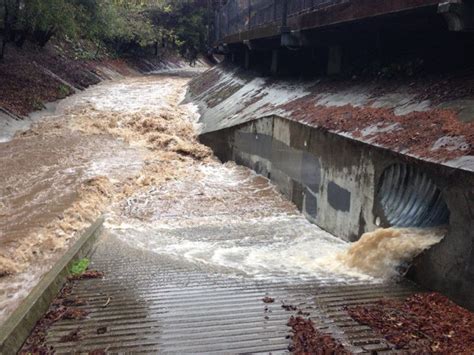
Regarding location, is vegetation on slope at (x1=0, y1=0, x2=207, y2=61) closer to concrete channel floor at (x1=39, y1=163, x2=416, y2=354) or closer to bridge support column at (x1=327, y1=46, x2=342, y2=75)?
bridge support column at (x1=327, y1=46, x2=342, y2=75)

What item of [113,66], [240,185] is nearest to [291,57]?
[240,185]

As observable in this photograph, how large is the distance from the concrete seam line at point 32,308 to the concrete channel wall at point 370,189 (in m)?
4.28

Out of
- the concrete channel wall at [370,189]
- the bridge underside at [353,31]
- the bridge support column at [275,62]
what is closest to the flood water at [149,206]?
the concrete channel wall at [370,189]

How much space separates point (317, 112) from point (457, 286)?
579 cm

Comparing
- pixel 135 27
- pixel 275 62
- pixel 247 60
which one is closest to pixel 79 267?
pixel 275 62

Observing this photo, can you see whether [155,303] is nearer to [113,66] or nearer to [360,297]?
[360,297]

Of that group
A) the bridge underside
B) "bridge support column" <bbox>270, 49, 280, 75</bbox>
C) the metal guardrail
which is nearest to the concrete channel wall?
the bridge underside

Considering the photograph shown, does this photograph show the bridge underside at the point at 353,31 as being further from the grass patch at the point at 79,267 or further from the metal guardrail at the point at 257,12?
the grass patch at the point at 79,267

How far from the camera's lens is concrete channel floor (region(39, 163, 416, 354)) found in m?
4.09

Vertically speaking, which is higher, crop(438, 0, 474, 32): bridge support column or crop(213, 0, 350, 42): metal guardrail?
crop(213, 0, 350, 42): metal guardrail

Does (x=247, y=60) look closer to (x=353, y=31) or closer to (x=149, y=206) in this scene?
(x=353, y=31)

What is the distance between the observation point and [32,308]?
4348mm

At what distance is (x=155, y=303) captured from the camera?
16.1 ft

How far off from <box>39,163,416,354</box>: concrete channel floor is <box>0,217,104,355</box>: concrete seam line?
24 cm
